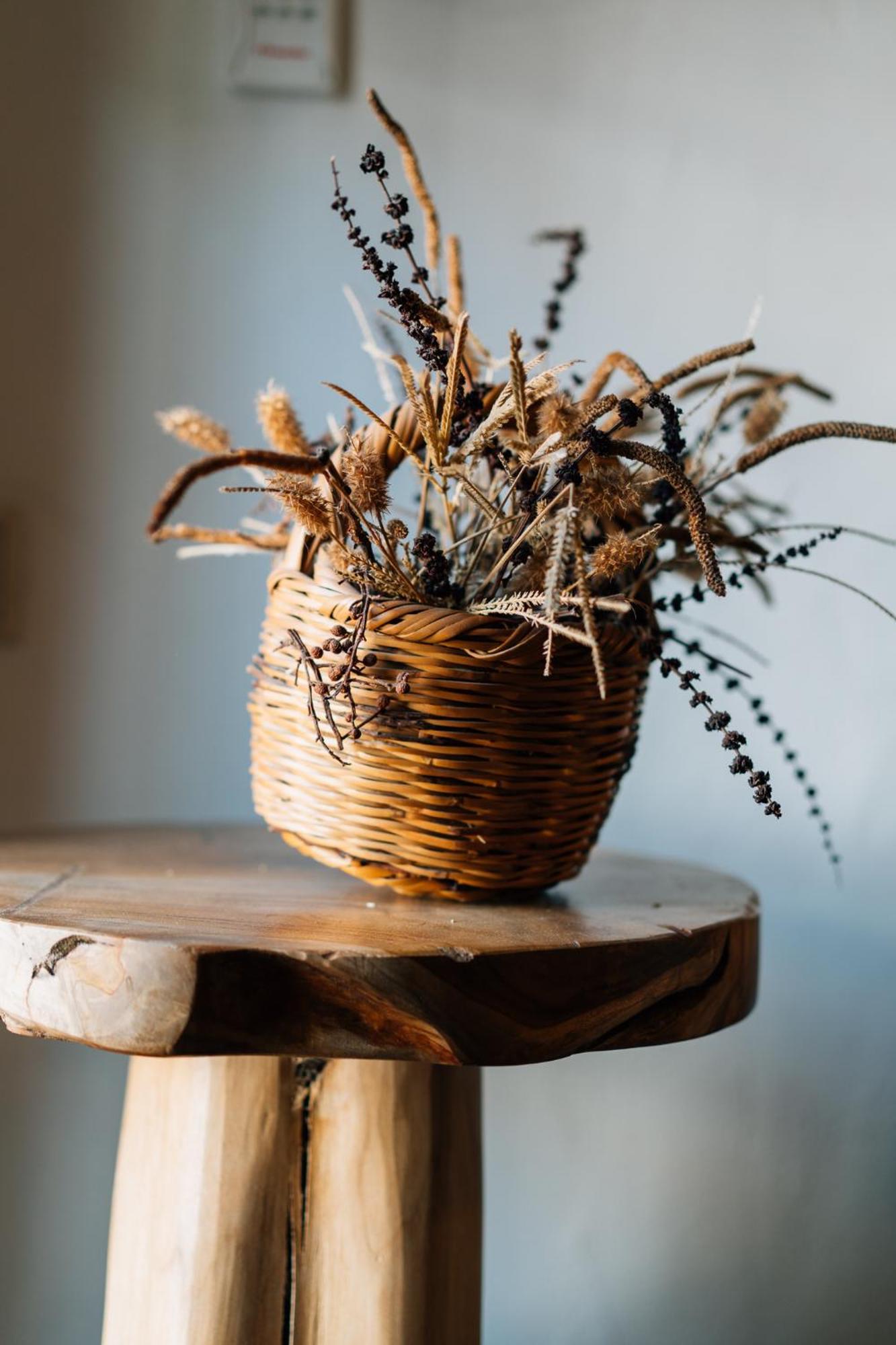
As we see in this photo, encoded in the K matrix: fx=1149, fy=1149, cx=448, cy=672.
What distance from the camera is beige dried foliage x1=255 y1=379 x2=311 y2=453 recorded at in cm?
75

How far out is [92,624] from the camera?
1310 mm

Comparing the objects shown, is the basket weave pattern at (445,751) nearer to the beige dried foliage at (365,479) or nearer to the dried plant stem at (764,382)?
the beige dried foliage at (365,479)

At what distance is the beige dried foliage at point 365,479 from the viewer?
2.25ft

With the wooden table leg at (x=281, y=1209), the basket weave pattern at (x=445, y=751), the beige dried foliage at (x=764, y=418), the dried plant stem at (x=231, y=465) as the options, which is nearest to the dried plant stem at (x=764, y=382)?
the beige dried foliage at (x=764, y=418)

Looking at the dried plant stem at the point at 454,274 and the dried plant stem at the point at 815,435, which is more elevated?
the dried plant stem at the point at 454,274

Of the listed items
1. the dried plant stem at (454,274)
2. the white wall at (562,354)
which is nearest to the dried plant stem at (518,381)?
the dried plant stem at (454,274)

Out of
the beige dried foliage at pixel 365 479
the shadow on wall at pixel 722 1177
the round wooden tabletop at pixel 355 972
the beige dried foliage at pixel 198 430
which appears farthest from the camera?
the shadow on wall at pixel 722 1177

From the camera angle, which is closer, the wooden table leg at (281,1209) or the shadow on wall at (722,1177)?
the wooden table leg at (281,1209)

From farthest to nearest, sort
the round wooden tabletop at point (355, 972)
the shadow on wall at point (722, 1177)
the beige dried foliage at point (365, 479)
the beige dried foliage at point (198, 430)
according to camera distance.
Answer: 1. the shadow on wall at point (722, 1177)
2. the beige dried foliage at point (198, 430)
3. the beige dried foliage at point (365, 479)
4. the round wooden tabletop at point (355, 972)

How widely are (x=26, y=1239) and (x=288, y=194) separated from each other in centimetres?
122

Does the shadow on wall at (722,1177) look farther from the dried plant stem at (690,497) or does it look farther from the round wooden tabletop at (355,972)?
the dried plant stem at (690,497)

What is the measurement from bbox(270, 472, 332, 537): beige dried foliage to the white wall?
2.14 ft

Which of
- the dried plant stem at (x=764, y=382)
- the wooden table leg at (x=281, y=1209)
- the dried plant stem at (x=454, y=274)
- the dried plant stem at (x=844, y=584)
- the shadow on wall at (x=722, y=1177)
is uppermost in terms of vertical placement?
the dried plant stem at (x=454, y=274)

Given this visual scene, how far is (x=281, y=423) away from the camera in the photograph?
2.47ft
